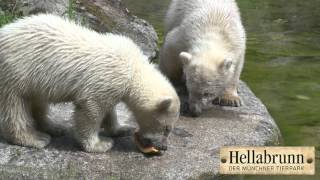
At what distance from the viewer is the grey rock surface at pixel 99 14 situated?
925cm

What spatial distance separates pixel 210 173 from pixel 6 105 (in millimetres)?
1897

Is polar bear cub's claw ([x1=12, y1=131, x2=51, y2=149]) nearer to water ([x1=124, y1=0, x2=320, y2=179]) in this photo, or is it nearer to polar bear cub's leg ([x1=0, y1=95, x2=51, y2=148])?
polar bear cub's leg ([x1=0, y1=95, x2=51, y2=148])

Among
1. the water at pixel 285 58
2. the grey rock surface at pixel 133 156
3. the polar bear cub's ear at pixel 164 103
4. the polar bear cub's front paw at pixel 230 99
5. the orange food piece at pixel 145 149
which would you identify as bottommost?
the water at pixel 285 58

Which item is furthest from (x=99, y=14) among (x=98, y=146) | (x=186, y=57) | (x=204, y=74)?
(x=98, y=146)

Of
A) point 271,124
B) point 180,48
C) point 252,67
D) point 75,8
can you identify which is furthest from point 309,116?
point 75,8

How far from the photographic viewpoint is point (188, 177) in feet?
20.2

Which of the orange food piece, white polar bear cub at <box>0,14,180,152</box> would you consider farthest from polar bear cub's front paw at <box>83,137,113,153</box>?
the orange food piece

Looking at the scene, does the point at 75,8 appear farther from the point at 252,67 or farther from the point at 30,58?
the point at 30,58

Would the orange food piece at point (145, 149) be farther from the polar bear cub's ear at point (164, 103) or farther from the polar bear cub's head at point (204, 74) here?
the polar bear cub's head at point (204, 74)

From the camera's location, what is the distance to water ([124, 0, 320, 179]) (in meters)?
8.46

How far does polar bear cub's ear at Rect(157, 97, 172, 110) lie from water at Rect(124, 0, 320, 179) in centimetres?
133

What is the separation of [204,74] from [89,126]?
176 cm

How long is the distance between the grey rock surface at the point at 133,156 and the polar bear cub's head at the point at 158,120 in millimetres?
148

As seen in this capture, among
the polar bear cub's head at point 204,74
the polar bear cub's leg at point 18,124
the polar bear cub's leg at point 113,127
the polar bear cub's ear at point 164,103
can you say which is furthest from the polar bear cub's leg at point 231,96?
the polar bear cub's leg at point 18,124
